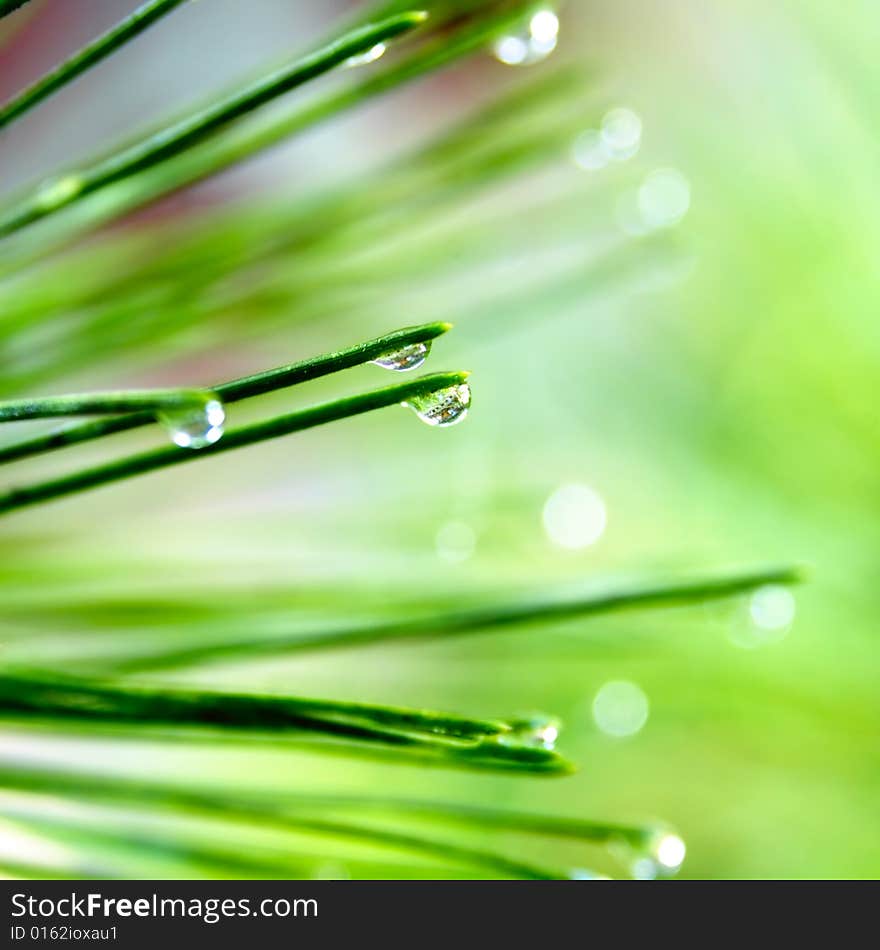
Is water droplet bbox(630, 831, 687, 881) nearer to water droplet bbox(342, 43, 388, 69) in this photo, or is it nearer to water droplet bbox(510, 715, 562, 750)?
water droplet bbox(510, 715, 562, 750)

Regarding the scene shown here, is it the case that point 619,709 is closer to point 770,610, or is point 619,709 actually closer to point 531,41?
point 770,610

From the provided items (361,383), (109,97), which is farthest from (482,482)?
(109,97)

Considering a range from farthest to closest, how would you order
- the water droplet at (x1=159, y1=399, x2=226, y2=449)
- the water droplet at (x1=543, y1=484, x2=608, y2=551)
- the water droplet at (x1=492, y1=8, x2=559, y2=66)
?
1. the water droplet at (x1=543, y1=484, x2=608, y2=551)
2. the water droplet at (x1=492, y1=8, x2=559, y2=66)
3. the water droplet at (x1=159, y1=399, x2=226, y2=449)

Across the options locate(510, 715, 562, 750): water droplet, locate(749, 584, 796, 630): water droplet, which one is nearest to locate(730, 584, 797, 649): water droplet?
locate(749, 584, 796, 630): water droplet

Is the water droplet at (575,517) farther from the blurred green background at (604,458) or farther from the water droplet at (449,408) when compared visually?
the water droplet at (449,408)

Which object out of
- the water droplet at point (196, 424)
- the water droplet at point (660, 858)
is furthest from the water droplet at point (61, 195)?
the water droplet at point (660, 858)

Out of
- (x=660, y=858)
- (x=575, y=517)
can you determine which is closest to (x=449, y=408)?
(x=660, y=858)

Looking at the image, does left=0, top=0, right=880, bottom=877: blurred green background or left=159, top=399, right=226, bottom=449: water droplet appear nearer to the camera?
left=159, top=399, right=226, bottom=449: water droplet
